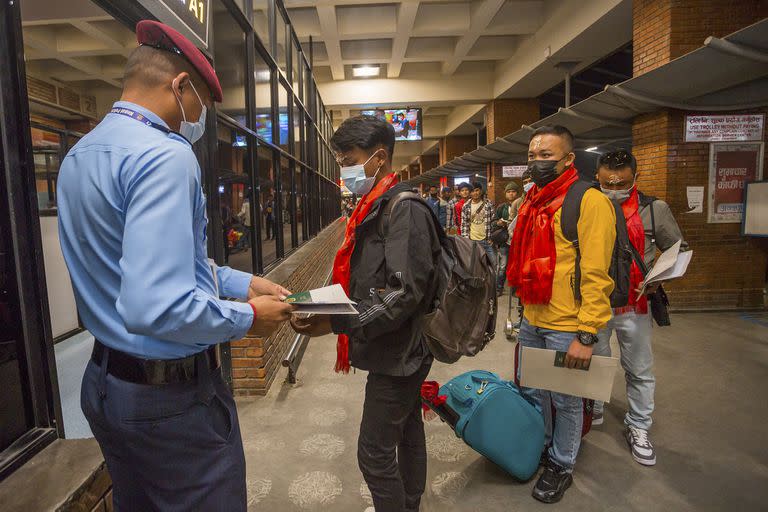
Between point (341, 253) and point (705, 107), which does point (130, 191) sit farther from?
point (705, 107)

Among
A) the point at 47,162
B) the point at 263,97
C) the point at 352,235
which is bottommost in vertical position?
the point at 352,235

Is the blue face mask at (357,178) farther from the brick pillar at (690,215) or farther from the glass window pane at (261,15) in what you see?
the brick pillar at (690,215)

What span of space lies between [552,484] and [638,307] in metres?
1.21

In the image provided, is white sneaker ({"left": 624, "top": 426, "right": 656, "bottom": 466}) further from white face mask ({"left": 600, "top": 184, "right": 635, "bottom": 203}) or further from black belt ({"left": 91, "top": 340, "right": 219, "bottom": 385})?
black belt ({"left": 91, "top": 340, "right": 219, "bottom": 385})

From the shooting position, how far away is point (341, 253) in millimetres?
1929

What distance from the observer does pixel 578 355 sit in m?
2.21

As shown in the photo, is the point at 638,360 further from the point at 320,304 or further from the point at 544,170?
the point at 320,304

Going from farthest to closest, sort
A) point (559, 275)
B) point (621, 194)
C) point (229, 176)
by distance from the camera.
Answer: point (229, 176) → point (621, 194) → point (559, 275)

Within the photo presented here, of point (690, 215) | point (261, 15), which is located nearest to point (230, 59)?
point (261, 15)

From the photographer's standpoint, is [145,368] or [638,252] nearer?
[145,368]

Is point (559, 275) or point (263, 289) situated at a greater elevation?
point (263, 289)

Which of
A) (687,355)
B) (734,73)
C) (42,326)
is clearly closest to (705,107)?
(734,73)

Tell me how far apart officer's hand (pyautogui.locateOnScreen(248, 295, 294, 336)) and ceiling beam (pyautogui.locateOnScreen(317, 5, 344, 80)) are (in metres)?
9.63

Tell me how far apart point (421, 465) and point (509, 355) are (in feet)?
9.72
